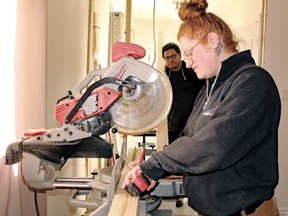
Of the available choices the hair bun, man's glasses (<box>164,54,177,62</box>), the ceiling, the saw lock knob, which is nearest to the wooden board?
the saw lock knob

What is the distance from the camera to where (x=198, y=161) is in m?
0.86

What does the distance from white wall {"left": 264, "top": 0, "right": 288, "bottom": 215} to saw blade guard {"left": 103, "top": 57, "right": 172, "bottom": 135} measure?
1923 mm

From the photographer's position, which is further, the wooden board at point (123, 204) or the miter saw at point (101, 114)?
the miter saw at point (101, 114)

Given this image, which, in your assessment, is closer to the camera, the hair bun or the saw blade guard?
the saw blade guard

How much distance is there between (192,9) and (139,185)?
64 cm

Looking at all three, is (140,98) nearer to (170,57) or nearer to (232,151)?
(232,151)

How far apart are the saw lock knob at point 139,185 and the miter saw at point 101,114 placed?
0.07 m

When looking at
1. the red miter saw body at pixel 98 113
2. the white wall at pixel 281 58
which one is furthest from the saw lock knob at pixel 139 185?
the white wall at pixel 281 58

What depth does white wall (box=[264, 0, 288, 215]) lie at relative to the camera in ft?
8.49

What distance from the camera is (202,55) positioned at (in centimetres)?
108

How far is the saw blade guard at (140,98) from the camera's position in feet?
3.04

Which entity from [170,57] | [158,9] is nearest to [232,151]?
[170,57]

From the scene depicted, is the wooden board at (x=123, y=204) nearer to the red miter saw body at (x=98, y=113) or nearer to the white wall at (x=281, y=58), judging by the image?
the red miter saw body at (x=98, y=113)

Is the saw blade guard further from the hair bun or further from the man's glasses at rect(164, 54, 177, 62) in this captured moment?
the man's glasses at rect(164, 54, 177, 62)
